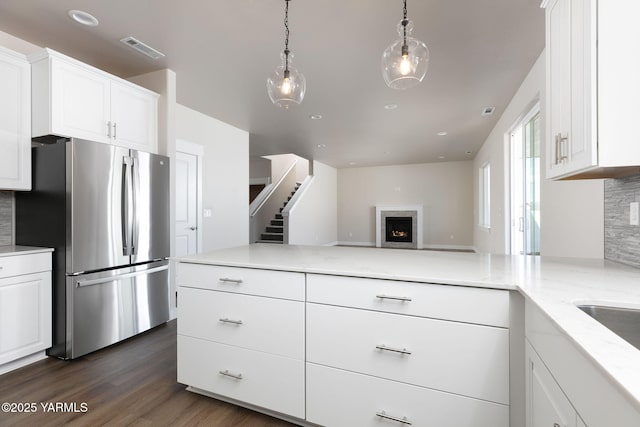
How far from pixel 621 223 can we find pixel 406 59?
1.47 metres

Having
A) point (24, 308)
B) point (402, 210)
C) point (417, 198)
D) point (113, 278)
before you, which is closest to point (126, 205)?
point (113, 278)

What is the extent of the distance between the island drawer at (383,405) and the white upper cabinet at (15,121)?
8.99 ft

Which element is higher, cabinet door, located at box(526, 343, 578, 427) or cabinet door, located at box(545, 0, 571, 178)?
cabinet door, located at box(545, 0, 571, 178)

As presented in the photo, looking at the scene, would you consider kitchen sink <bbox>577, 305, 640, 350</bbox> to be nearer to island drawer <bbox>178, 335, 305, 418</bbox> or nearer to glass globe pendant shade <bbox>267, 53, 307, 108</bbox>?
island drawer <bbox>178, 335, 305, 418</bbox>

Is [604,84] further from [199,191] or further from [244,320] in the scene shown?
[199,191]

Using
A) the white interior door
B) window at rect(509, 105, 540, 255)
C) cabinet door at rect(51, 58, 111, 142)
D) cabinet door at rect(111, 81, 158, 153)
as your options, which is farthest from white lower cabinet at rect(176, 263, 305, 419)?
window at rect(509, 105, 540, 255)

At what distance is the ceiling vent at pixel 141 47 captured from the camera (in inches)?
105

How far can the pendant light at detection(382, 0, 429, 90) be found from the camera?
169 cm

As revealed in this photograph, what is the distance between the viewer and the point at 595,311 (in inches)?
40.8

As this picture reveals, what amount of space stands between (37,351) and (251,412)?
6.27 ft

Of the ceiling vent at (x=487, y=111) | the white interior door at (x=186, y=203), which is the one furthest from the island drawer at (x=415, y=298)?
the ceiling vent at (x=487, y=111)

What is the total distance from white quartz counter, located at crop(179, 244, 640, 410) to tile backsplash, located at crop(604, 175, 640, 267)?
77mm

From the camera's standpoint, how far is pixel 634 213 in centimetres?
155

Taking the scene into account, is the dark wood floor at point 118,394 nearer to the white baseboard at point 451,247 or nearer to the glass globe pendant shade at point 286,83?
the glass globe pendant shade at point 286,83
